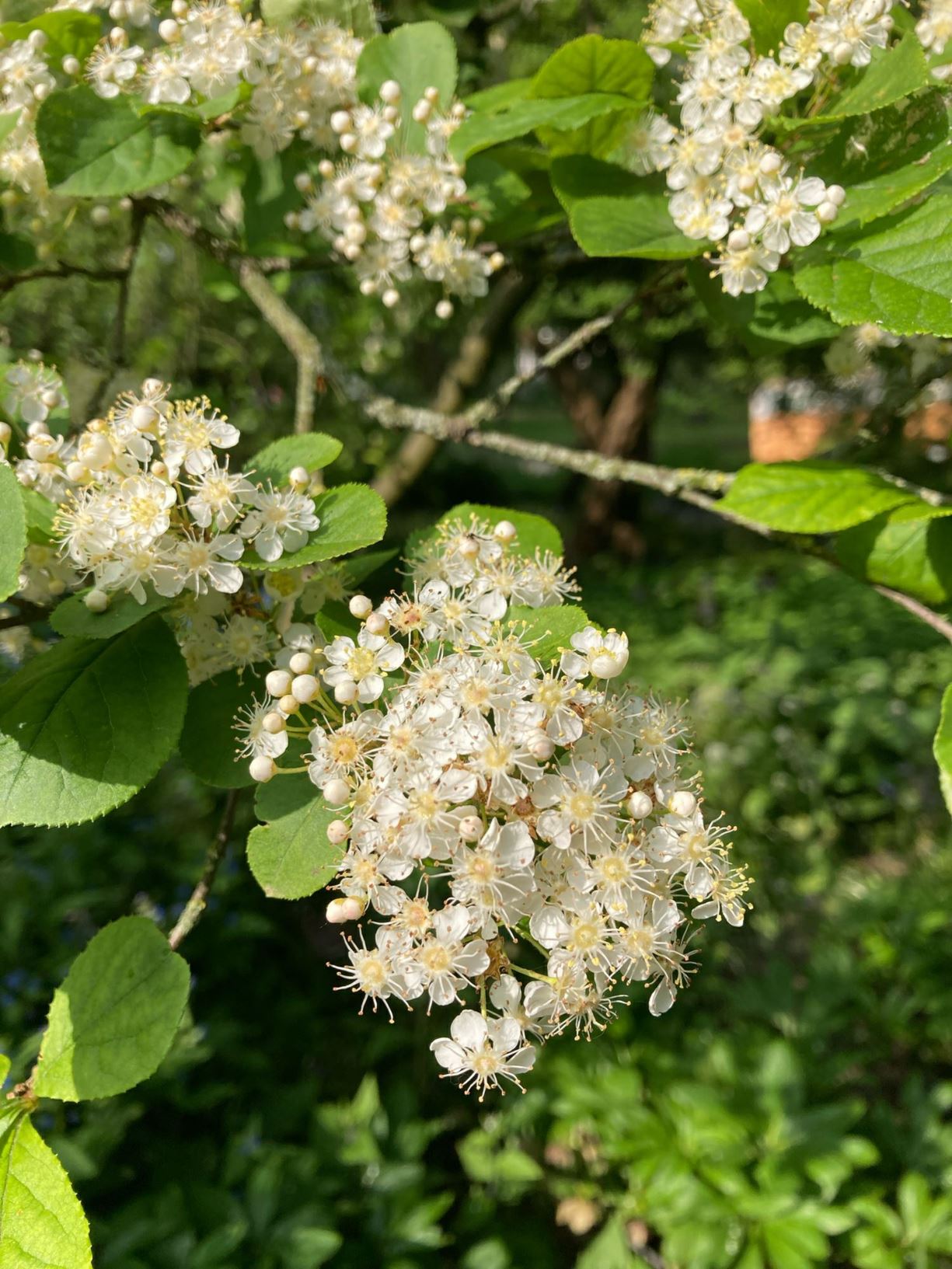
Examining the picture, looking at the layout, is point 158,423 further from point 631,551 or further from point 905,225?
point 631,551

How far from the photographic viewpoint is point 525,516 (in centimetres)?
113

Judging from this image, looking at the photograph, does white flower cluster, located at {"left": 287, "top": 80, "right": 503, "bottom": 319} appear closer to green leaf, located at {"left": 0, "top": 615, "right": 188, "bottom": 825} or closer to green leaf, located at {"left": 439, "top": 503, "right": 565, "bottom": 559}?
green leaf, located at {"left": 439, "top": 503, "right": 565, "bottom": 559}

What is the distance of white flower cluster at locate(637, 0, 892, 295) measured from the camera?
108cm

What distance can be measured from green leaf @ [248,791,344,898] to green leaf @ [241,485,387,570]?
0.80 feet

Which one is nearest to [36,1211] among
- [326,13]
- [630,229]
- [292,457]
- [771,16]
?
[292,457]

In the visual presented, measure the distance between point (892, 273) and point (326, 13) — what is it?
1.03 metres

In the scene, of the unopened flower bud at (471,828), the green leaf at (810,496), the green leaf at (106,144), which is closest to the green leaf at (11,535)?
the unopened flower bud at (471,828)

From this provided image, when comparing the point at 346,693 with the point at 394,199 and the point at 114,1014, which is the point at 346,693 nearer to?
the point at 114,1014

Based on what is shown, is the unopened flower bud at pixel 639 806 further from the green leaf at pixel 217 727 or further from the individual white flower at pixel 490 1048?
the green leaf at pixel 217 727

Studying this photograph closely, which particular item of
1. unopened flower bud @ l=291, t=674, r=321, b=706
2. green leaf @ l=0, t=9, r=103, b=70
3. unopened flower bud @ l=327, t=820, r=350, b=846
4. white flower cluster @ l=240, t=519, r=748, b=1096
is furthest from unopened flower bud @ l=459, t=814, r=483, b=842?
green leaf @ l=0, t=9, r=103, b=70

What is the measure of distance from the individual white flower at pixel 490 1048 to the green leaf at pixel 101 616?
49cm

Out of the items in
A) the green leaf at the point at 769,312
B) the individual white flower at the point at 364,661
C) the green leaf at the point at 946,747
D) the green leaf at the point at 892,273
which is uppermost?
the green leaf at the point at 892,273

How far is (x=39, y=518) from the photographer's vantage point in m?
0.96

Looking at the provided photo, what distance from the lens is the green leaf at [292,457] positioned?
101 centimetres
